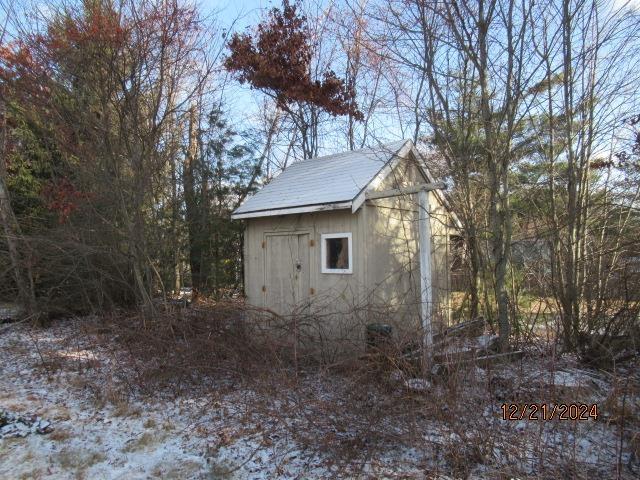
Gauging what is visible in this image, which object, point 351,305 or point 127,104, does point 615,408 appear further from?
point 127,104

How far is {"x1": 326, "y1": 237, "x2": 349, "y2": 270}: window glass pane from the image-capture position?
25.4ft

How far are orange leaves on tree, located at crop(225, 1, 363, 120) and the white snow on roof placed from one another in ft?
17.0

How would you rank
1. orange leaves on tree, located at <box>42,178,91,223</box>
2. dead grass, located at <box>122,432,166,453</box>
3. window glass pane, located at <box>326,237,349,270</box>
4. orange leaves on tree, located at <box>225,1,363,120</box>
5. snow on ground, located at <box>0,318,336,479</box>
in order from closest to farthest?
snow on ground, located at <box>0,318,336,479</box> < dead grass, located at <box>122,432,166,453</box> < window glass pane, located at <box>326,237,349,270</box> < orange leaves on tree, located at <box>42,178,91,223</box> < orange leaves on tree, located at <box>225,1,363,120</box>

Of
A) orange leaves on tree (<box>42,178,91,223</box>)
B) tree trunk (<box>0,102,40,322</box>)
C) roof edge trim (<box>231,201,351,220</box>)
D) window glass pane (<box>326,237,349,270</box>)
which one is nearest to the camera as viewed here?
roof edge trim (<box>231,201,351,220</box>)

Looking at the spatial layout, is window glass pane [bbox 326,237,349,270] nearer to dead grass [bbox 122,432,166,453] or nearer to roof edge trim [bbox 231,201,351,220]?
roof edge trim [bbox 231,201,351,220]

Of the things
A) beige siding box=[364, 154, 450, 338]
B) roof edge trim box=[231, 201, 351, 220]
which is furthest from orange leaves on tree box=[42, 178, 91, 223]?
beige siding box=[364, 154, 450, 338]

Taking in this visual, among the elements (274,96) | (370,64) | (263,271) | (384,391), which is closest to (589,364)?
(384,391)

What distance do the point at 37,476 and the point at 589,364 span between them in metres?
6.29

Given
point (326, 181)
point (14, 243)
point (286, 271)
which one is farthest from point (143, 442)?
point (14, 243)

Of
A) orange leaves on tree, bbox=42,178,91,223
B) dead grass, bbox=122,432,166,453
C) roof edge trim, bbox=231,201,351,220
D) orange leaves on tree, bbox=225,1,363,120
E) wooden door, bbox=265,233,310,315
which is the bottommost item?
dead grass, bbox=122,432,166,453

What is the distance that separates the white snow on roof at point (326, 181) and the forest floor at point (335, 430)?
3.38m

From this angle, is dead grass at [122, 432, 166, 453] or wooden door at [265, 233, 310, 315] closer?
dead grass at [122, 432, 166, 453]

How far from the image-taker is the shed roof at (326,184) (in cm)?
769

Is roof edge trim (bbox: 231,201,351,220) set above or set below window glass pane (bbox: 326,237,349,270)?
above
